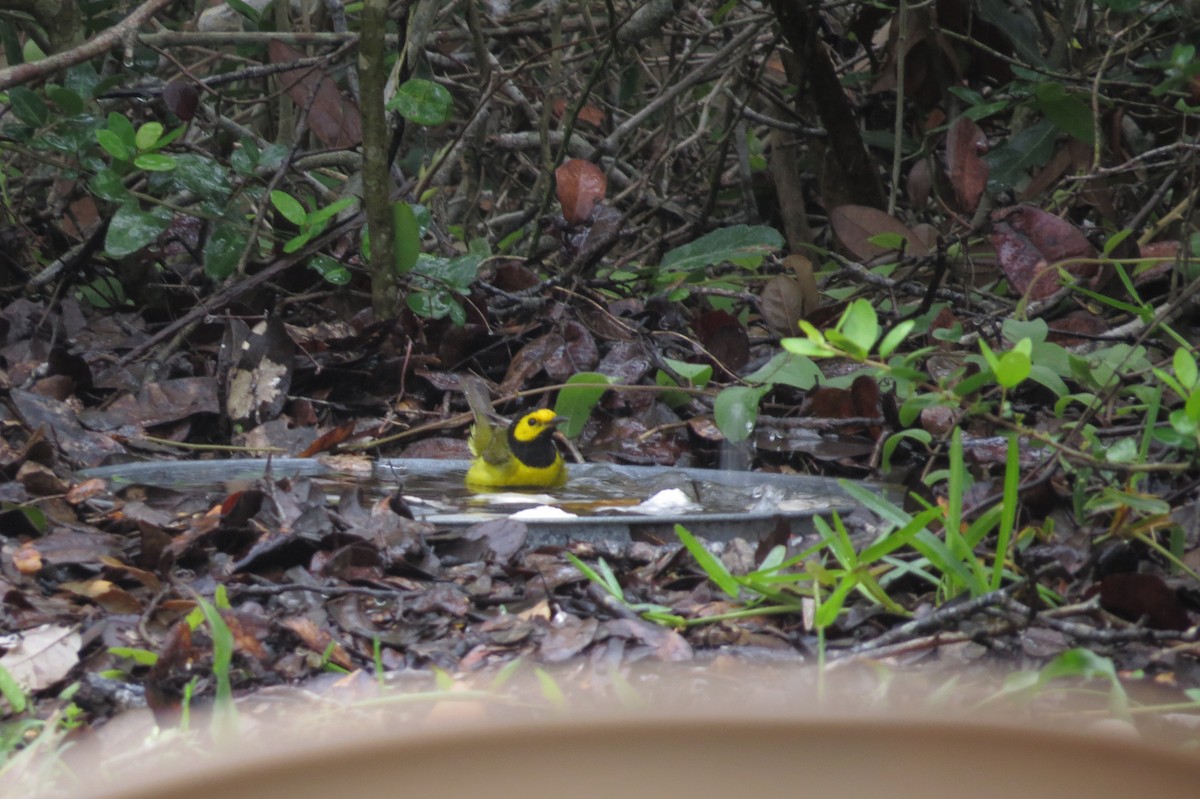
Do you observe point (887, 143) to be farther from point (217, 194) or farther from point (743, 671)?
point (743, 671)

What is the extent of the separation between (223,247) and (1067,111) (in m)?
3.15

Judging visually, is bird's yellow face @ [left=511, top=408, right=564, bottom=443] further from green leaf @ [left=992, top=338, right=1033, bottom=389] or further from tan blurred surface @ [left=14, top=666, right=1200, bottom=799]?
tan blurred surface @ [left=14, top=666, right=1200, bottom=799]

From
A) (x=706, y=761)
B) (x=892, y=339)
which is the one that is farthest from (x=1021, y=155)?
(x=706, y=761)

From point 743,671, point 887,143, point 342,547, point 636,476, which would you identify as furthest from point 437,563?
point 887,143

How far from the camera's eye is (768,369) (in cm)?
387

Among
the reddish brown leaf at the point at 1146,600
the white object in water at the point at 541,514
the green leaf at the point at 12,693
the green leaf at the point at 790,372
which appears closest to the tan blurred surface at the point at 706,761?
the green leaf at the point at 12,693

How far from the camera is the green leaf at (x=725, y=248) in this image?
549 cm

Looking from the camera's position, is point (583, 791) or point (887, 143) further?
point (887, 143)

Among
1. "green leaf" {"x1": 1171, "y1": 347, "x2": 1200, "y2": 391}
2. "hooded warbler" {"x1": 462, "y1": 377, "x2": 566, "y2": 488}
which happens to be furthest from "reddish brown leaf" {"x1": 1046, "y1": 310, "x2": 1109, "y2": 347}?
"green leaf" {"x1": 1171, "y1": 347, "x2": 1200, "y2": 391}

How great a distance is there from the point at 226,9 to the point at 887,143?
3.53m

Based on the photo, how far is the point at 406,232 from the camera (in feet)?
15.8

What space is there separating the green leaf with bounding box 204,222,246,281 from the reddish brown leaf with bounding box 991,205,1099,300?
8.92ft

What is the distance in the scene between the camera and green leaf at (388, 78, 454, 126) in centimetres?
465

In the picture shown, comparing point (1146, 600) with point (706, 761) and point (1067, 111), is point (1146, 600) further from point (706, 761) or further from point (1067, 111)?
point (1067, 111)
